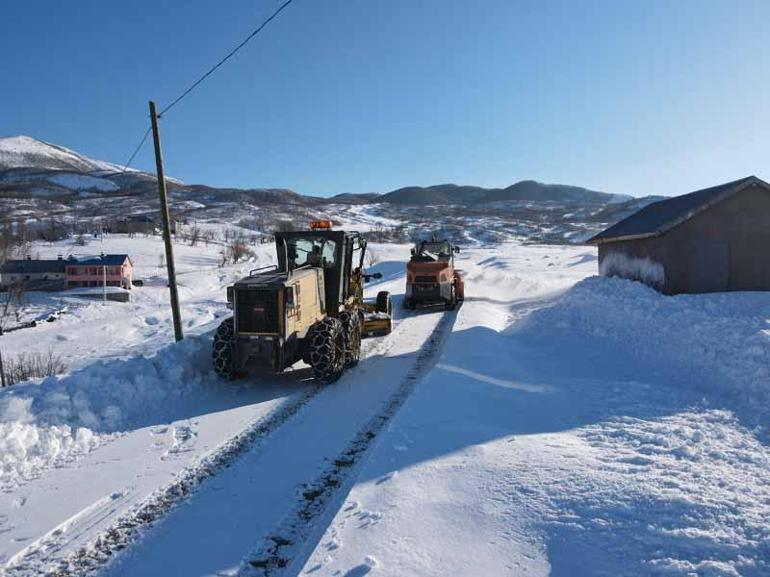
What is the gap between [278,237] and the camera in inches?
423

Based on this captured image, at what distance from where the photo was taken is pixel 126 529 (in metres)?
4.72

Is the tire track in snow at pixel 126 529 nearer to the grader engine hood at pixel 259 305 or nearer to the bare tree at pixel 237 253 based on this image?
the grader engine hood at pixel 259 305

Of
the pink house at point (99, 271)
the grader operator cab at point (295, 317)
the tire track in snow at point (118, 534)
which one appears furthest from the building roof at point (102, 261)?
the tire track in snow at point (118, 534)

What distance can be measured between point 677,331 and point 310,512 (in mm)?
9746

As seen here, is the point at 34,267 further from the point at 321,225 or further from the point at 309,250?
the point at 321,225

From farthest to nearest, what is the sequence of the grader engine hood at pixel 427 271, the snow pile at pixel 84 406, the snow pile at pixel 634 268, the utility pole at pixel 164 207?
the grader engine hood at pixel 427 271 < the snow pile at pixel 634 268 < the utility pole at pixel 164 207 < the snow pile at pixel 84 406

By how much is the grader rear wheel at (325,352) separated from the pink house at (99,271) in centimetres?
3956

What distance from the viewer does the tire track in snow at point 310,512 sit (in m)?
4.18

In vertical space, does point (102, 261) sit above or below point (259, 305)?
above

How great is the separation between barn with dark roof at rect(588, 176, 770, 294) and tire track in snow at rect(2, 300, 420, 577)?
1503 centimetres

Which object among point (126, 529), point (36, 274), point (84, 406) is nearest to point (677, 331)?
point (126, 529)

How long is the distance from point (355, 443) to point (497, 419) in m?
2.04

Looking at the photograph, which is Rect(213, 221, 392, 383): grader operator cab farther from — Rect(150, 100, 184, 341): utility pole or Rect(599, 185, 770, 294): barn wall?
Rect(599, 185, 770, 294): barn wall

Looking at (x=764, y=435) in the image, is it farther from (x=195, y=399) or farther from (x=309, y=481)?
(x=195, y=399)
